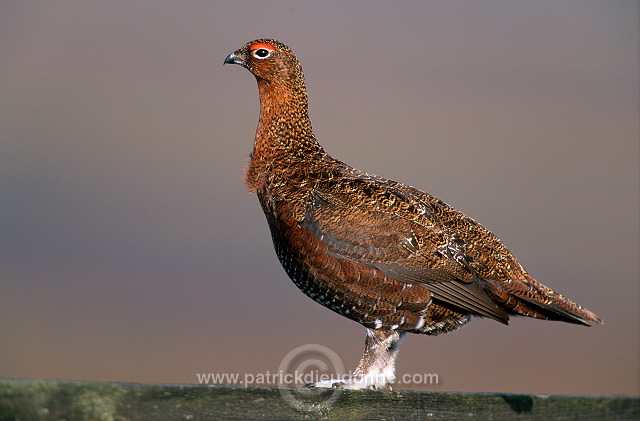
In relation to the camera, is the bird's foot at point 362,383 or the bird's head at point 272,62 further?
the bird's head at point 272,62

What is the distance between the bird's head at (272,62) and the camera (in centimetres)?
657

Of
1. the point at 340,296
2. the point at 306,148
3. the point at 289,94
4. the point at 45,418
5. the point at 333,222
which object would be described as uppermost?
the point at 289,94

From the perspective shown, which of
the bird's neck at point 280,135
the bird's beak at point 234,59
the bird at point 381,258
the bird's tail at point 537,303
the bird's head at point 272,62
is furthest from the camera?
the bird's beak at point 234,59

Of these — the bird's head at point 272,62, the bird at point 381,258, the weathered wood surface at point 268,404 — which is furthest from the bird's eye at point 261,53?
the weathered wood surface at point 268,404

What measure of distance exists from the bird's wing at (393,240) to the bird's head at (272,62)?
1117 mm

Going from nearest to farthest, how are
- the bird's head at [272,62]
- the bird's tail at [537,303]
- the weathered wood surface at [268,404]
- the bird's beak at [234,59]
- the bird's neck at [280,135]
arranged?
the weathered wood surface at [268,404] < the bird's tail at [537,303] < the bird's neck at [280,135] < the bird's head at [272,62] < the bird's beak at [234,59]

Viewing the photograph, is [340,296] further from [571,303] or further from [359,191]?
[571,303]

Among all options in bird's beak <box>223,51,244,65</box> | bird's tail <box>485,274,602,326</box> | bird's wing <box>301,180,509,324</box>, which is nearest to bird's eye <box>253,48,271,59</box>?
bird's beak <box>223,51,244,65</box>

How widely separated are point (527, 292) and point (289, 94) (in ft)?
7.46

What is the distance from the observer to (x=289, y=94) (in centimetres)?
657

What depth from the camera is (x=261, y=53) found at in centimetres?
661

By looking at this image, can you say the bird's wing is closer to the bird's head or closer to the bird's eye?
the bird's head

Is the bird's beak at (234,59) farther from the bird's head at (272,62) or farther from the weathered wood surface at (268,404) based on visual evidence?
the weathered wood surface at (268,404)

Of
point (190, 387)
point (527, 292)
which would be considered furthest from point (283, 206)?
point (190, 387)
